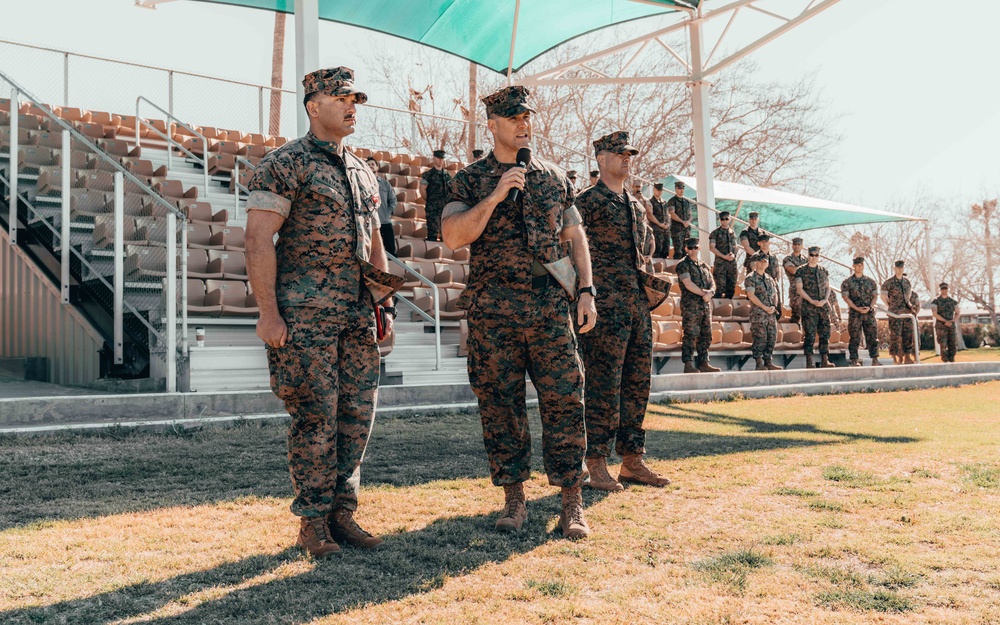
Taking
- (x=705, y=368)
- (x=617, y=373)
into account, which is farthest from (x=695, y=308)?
(x=617, y=373)

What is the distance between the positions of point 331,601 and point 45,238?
7.41 meters

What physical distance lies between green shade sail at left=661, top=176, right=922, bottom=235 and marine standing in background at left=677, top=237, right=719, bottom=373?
11.3m

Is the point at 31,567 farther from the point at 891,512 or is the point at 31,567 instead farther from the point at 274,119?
the point at 274,119

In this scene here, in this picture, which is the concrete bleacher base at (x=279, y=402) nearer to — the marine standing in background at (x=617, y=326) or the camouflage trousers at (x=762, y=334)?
the camouflage trousers at (x=762, y=334)

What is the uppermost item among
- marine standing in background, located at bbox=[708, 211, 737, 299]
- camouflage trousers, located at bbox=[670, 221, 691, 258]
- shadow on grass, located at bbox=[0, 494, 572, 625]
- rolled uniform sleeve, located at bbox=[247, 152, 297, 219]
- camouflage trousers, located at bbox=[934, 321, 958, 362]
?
camouflage trousers, located at bbox=[670, 221, 691, 258]

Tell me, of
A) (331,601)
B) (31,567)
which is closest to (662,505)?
(331,601)

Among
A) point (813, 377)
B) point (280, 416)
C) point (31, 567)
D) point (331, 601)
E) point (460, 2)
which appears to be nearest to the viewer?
point (331, 601)

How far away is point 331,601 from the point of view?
282 centimetres

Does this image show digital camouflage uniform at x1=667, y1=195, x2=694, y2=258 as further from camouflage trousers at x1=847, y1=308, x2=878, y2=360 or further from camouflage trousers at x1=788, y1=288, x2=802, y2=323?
camouflage trousers at x1=847, y1=308, x2=878, y2=360

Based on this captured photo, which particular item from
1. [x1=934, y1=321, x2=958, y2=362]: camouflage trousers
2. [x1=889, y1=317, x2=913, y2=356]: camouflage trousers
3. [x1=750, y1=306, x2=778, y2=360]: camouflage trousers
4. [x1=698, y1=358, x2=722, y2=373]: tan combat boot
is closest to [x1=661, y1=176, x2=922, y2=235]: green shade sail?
[x1=934, y1=321, x2=958, y2=362]: camouflage trousers

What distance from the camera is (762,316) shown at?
1298 cm

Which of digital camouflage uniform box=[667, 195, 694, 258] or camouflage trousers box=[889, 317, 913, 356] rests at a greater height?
digital camouflage uniform box=[667, 195, 694, 258]

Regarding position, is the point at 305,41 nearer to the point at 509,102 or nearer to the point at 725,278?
the point at 509,102

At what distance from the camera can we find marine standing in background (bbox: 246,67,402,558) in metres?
3.35
